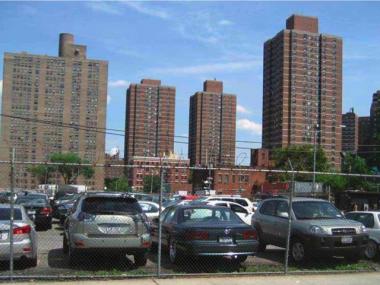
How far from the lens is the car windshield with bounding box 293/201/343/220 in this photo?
46.1 ft

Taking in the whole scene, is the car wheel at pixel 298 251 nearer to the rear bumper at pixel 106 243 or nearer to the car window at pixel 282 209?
the car window at pixel 282 209

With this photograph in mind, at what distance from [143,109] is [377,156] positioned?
32859 millimetres

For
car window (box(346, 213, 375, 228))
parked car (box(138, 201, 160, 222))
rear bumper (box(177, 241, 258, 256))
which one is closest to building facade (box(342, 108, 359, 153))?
parked car (box(138, 201, 160, 222))

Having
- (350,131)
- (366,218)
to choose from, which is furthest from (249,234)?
(350,131)

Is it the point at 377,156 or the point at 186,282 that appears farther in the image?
the point at 377,156

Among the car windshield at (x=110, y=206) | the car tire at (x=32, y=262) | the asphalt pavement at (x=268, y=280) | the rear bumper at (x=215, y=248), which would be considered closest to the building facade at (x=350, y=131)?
the asphalt pavement at (x=268, y=280)

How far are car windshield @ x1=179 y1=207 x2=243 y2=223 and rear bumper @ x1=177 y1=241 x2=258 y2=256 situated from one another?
0.88 m

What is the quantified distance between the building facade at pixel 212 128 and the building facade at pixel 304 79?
605 inches

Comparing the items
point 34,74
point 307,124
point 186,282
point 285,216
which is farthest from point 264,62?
point 186,282

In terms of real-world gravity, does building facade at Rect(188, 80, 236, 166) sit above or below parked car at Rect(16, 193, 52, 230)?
above

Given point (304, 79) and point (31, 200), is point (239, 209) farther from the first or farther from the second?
point (304, 79)

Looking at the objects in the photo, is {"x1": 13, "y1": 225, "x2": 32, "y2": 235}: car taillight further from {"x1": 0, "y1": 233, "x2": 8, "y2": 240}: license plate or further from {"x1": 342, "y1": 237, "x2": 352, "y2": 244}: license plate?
{"x1": 342, "y1": 237, "x2": 352, "y2": 244}: license plate

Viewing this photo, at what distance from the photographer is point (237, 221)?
12688 millimetres

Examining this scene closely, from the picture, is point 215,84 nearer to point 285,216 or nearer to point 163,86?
point 163,86
